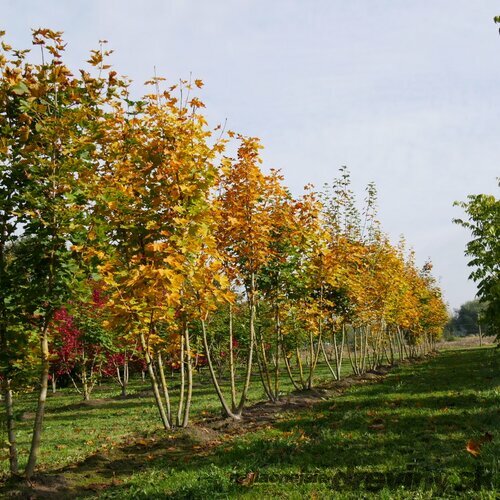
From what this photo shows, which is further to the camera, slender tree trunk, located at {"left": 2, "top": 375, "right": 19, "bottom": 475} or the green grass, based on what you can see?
the green grass

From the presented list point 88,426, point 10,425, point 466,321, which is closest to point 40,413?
point 10,425

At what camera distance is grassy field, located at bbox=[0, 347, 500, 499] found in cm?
478

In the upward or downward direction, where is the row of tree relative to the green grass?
upward

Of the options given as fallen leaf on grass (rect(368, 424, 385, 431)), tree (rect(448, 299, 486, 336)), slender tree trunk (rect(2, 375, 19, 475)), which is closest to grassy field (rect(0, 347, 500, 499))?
fallen leaf on grass (rect(368, 424, 385, 431))

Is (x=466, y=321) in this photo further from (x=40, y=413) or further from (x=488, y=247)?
(x=40, y=413)

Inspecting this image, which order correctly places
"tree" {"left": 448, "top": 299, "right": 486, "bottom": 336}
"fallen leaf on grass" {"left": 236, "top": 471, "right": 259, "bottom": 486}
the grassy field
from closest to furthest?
1. the grassy field
2. "fallen leaf on grass" {"left": 236, "top": 471, "right": 259, "bottom": 486}
3. "tree" {"left": 448, "top": 299, "right": 486, "bottom": 336}

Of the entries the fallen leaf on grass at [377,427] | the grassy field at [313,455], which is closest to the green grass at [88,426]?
the grassy field at [313,455]

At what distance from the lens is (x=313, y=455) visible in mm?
6211

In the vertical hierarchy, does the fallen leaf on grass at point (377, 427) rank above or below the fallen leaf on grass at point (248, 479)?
below

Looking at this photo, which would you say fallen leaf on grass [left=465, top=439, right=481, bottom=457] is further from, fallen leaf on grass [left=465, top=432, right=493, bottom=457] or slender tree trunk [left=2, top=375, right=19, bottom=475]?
slender tree trunk [left=2, top=375, right=19, bottom=475]

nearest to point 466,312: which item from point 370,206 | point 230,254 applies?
point 370,206

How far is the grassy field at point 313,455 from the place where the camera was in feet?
15.7

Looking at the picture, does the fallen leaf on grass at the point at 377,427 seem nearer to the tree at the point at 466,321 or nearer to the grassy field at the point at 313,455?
the grassy field at the point at 313,455

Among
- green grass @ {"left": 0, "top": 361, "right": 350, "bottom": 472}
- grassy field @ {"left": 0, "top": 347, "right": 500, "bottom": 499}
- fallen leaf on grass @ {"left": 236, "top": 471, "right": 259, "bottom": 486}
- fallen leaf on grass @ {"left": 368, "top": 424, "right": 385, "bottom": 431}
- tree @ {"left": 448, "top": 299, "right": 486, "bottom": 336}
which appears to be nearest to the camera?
grassy field @ {"left": 0, "top": 347, "right": 500, "bottom": 499}
